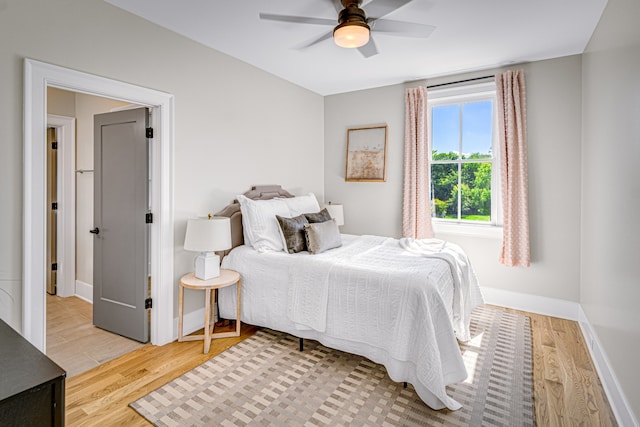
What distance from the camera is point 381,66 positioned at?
3807 mm

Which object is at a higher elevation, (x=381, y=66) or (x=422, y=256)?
(x=381, y=66)

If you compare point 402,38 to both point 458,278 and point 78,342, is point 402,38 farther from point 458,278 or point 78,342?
point 78,342

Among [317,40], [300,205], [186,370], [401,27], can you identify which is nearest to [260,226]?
[300,205]

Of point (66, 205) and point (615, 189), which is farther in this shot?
point (66, 205)

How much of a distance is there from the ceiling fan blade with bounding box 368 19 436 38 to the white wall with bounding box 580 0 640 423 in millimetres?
1152

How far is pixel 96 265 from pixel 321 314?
2.28 m

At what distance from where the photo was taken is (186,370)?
8.19ft

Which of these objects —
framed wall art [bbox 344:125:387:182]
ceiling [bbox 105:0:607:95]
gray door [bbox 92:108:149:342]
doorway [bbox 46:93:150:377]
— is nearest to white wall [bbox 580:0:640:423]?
ceiling [bbox 105:0:607:95]

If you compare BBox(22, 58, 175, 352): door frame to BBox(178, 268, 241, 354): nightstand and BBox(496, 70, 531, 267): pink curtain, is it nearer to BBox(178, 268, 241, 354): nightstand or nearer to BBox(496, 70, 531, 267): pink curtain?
BBox(178, 268, 241, 354): nightstand

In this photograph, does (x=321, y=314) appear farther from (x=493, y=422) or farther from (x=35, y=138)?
(x=35, y=138)

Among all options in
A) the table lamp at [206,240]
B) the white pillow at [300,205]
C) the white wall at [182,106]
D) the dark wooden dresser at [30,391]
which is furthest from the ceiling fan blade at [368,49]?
the dark wooden dresser at [30,391]

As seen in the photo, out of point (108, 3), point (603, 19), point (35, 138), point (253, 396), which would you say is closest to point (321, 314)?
point (253, 396)

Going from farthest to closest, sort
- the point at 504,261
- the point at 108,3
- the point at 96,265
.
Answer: the point at 504,261 < the point at 96,265 < the point at 108,3

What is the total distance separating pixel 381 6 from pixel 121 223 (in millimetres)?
2739
